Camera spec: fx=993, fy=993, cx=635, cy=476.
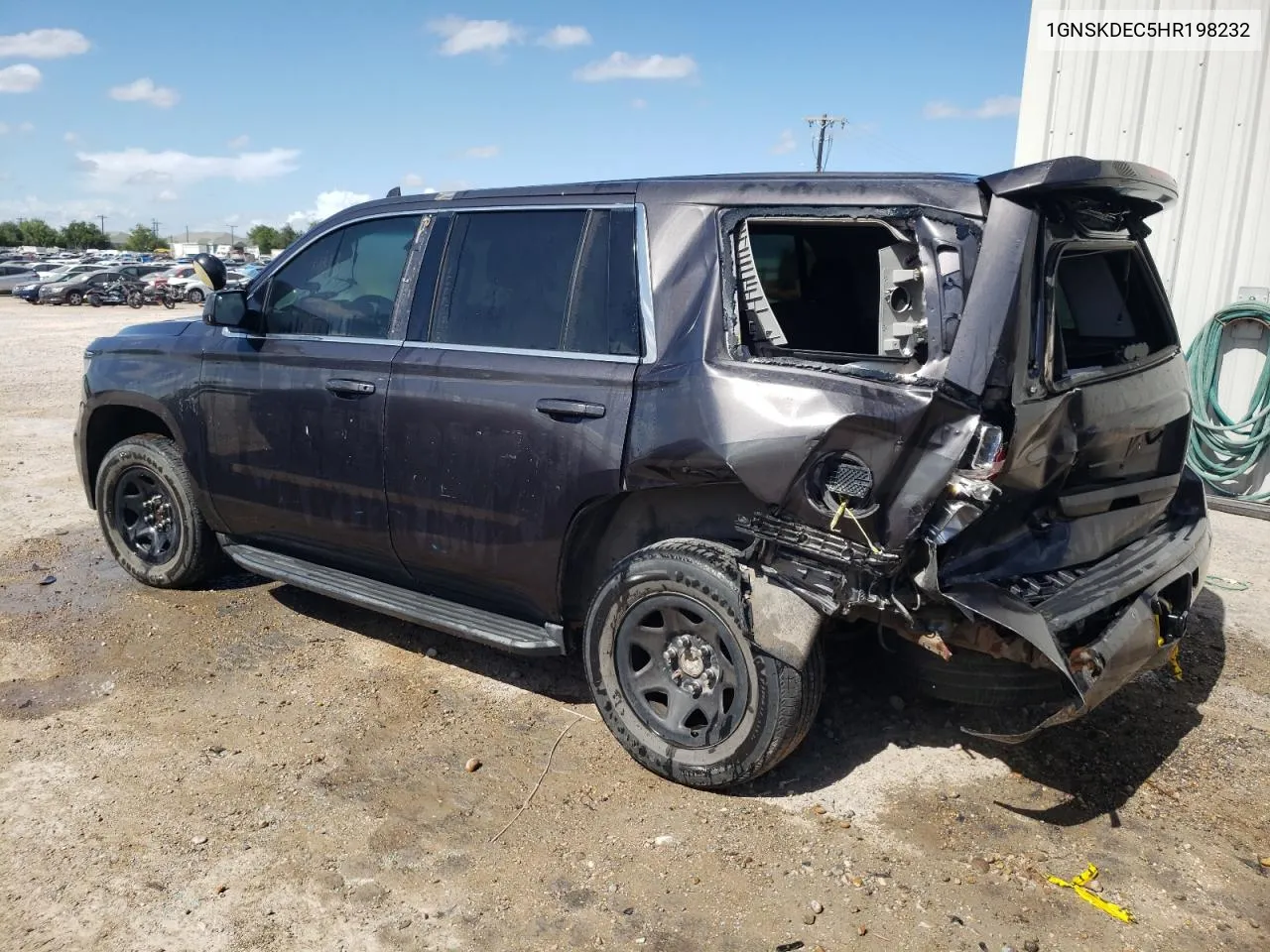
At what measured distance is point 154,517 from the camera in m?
5.20

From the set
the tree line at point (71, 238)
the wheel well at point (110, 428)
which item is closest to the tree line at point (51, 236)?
the tree line at point (71, 238)

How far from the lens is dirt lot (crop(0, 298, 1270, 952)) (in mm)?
2748

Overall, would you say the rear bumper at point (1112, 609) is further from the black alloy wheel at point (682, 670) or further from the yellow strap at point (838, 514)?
the black alloy wheel at point (682, 670)

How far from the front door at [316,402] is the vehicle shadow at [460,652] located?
0.48m

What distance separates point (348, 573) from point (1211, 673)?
12.6ft

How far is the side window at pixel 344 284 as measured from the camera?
419 cm

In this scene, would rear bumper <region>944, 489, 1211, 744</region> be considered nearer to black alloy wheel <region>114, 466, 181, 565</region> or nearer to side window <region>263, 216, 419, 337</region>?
side window <region>263, 216, 419, 337</region>

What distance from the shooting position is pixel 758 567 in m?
3.15

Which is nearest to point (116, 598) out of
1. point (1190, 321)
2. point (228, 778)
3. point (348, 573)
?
point (348, 573)

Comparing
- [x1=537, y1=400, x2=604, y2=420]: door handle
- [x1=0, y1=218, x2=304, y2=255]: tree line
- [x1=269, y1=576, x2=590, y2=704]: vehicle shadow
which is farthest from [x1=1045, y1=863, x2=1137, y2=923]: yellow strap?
[x1=0, y1=218, x2=304, y2=255]: tree line

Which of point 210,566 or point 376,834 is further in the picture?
point 210,566

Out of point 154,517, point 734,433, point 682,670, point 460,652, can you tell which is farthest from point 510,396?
point 154,517

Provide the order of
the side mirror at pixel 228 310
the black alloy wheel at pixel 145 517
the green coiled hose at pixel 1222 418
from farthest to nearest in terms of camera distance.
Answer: the green coiled hose at pixel 1222 418 → the black alloy wheel at pixel 145 517 → the side mirror at pixel 228 310

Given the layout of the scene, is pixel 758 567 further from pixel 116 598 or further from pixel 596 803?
pixel 116 598
